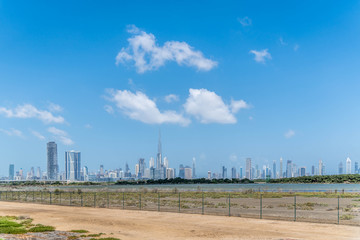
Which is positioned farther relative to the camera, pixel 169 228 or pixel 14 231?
pixel 169 228

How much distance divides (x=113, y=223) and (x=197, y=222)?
6.86 meters

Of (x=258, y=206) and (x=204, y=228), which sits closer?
(x=204, y=228)

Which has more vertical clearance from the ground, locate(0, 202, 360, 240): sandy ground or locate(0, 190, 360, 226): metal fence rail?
locate(0, 202, 360, 240): sandy ground

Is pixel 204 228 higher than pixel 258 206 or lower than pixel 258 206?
higher

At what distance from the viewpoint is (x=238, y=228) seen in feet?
83.7

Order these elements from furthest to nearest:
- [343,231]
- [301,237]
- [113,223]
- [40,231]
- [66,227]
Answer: [113,223]
[66,227]
[40,231]
[343,231]
[301,237]

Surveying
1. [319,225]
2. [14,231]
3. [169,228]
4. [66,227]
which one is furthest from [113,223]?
[319,225]

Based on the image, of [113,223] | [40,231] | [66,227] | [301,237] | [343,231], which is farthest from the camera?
[113,223]

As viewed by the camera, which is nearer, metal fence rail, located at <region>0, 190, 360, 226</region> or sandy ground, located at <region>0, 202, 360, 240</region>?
sandy ground, located at <region>0, 202, 360, 240</region>

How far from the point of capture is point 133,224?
93.7 feet

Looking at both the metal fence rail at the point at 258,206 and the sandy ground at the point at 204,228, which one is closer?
the sandy ground at the point at 204,228

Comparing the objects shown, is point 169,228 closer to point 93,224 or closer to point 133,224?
point 133,224

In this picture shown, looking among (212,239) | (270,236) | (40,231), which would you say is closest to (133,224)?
(40,231)

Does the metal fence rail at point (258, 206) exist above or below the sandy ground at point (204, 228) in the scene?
below
